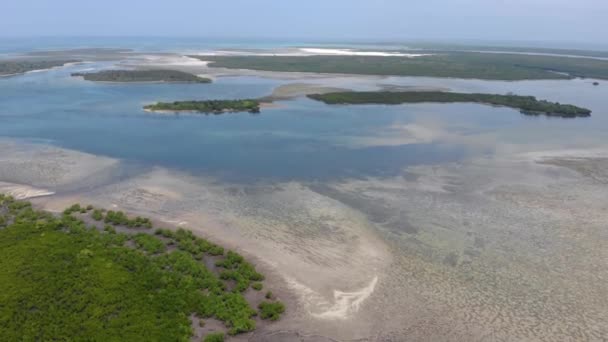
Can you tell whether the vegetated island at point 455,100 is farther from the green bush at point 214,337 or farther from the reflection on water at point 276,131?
the green bush at point 214,337

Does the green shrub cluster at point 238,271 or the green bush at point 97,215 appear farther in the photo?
the green bush at point 97,215

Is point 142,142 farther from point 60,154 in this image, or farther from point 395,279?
point 395,279

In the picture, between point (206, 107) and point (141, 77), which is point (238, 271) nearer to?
point (206, 107)

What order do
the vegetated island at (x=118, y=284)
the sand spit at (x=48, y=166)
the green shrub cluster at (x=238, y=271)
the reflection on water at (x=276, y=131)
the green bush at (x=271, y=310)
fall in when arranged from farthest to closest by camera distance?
the reflection on water at (x=276, y=131) < the sand spit at (x=48, y=166) < the green shrub cluster at (x=238, y=271) < the green bush at (x=271, y=310) < the vegetated island at (x=118, y=284)

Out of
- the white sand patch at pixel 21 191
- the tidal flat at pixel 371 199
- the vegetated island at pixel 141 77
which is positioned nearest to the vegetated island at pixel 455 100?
the tidal flat at pixel 371 199

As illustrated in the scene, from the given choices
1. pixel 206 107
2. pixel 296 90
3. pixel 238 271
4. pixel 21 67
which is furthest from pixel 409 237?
pixel 21 67

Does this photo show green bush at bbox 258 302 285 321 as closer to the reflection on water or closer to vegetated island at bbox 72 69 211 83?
the reflection on water

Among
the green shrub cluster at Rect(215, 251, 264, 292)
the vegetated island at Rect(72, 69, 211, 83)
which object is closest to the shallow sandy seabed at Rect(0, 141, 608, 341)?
the green shrub cluster at Rect(215, 251, 264, 292)
